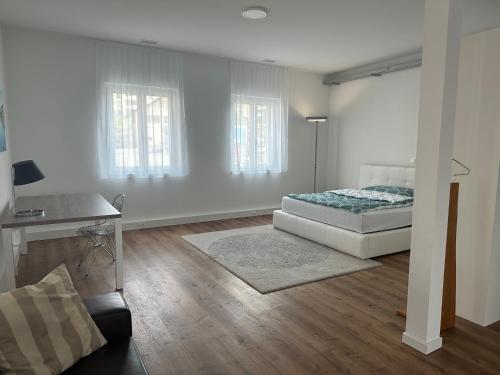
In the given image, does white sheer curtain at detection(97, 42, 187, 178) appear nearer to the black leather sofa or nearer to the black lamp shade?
the black lamp shade

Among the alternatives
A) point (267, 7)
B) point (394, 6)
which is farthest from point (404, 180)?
point (267, 7)

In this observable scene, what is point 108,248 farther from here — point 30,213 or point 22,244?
point 30,213

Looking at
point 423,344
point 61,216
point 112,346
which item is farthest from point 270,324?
point 61,216

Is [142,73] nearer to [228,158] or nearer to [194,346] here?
[228,158]

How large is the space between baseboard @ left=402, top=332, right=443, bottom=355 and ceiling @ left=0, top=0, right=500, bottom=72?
3046mm

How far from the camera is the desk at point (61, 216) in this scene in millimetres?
2748

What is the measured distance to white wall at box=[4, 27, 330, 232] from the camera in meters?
4.64

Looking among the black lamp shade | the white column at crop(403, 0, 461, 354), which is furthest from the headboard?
the black lamp shade

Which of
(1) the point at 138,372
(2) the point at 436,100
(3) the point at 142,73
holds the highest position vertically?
(3) the point at 142,73

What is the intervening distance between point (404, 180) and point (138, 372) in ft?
17.1

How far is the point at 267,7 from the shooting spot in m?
3.66

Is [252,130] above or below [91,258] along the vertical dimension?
above

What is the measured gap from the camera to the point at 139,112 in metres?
5.25

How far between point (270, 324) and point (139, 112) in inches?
151
